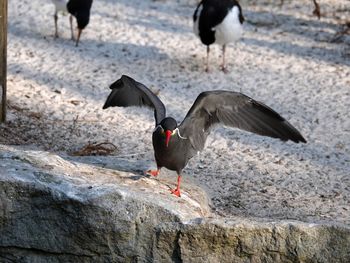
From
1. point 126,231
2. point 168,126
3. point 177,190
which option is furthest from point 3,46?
point 126,231

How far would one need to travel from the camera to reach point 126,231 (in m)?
5.17

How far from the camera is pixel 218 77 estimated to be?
951cm

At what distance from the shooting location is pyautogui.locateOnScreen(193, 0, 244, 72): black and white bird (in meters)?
9.63

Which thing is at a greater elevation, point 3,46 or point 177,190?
point 3,46

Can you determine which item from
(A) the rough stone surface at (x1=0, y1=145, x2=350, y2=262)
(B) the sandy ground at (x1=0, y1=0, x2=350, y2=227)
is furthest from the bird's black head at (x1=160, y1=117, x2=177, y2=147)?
(B) the sandy ground at (x1=0, y1=0, x2=350, y2=227)

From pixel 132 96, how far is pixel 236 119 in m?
1.00

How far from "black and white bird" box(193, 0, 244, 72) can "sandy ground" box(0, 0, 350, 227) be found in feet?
1.18

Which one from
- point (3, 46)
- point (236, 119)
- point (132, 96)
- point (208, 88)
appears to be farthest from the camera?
point (208, 88)

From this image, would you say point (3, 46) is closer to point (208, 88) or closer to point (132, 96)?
point (132, 96)

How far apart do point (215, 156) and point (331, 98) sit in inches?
79.7

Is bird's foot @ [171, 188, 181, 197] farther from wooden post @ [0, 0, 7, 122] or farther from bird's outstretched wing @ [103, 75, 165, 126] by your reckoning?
wooden post @ [0, 0, 7, 122]

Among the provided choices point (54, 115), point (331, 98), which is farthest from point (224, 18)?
point (54, 115)

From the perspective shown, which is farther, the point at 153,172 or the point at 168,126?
the point at 153,172

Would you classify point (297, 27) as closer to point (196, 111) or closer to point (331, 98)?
point (331, 98)
